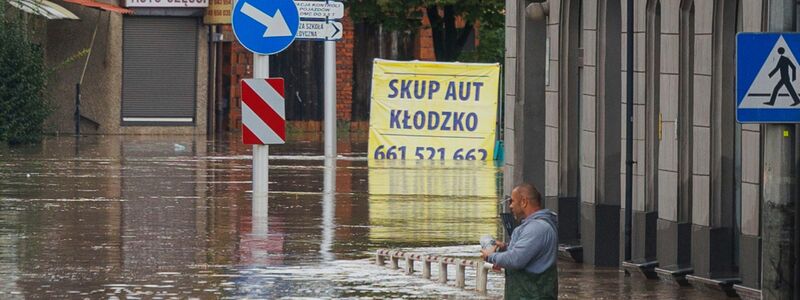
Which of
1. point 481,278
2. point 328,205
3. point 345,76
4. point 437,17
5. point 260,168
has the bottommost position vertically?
point 481,278

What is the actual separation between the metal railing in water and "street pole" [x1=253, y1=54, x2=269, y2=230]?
411cm

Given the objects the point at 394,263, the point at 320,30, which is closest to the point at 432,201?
the point at 394,263

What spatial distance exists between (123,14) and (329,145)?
13.5 m

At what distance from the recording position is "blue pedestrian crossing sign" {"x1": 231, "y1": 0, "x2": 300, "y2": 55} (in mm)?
20438

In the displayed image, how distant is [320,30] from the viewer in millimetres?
34500

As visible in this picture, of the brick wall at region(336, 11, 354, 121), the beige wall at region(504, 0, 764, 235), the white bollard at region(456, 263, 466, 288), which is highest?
the brick wall at region(336, 11, 354, 121)

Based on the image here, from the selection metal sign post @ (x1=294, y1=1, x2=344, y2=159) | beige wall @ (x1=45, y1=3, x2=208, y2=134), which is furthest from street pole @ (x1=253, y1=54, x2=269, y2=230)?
beige wall @ (x1=45, y1=3, x2=208, y2=134)

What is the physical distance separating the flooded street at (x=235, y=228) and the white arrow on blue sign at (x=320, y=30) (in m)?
2.32

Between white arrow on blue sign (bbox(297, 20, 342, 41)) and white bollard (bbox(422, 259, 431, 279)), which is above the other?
white arrow on blue sign (bbox(297, 20, 342, 41))

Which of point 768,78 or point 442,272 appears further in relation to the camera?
point 442,272

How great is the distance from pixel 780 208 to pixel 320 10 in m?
23.7

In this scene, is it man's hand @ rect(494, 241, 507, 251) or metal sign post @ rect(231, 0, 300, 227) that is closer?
man's hand @ rect(494, 241, 507, 251)

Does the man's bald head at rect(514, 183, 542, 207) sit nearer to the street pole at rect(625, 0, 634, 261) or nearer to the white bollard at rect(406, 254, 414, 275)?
the white bollard at rect(406, 254, 414, 275)

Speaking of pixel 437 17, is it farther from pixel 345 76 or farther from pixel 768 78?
pixel 768 78
